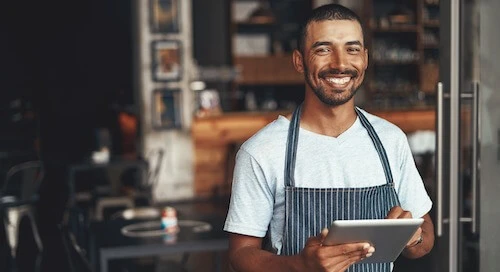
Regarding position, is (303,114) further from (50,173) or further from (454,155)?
(50,173)

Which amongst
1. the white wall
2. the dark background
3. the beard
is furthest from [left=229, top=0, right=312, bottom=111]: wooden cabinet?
the beard

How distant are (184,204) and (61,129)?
662cm

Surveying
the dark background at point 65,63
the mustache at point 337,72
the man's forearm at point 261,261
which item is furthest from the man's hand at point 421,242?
the dark background at point 65,63

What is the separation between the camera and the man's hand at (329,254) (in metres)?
1.83

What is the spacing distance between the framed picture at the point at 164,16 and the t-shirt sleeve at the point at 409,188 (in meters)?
8.24

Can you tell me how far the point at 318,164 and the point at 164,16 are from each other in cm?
832

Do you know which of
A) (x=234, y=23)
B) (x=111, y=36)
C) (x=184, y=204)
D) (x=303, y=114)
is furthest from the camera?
(x=111, y=36)

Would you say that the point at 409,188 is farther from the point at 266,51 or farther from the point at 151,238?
the point at 266,51

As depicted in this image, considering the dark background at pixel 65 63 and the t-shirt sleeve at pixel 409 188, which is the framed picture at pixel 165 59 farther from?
the t-shirt sleeve at pixel 409 188

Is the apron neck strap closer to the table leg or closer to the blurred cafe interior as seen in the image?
the blurred cafe interior

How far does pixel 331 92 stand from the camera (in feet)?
6.66

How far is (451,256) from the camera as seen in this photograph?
3127 millimetres

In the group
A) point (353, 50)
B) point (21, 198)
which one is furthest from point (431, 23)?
point (353, 50)

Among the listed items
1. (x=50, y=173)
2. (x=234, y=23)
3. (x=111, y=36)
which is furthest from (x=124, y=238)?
(x=111, y=36)
